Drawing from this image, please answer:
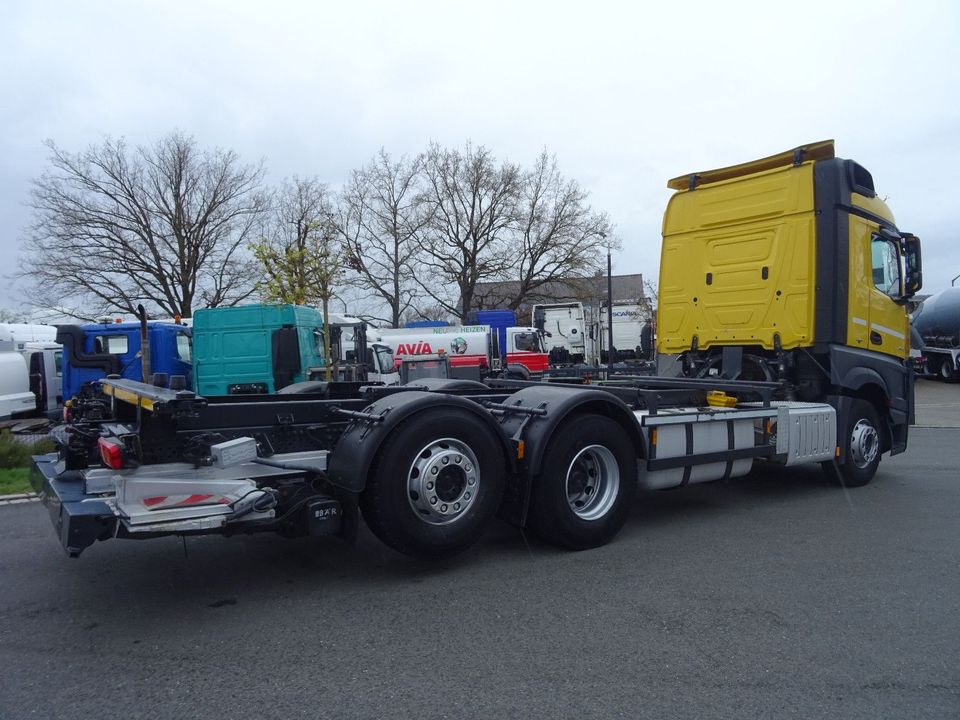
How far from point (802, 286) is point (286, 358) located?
36.5ft

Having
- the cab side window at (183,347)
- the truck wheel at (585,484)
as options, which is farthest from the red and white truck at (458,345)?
the truck wheel at (585,484)

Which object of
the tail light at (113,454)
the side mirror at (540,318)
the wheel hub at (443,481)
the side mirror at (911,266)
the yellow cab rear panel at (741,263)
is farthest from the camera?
→ the side mirror at (540,318)

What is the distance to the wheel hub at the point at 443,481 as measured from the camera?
510cm

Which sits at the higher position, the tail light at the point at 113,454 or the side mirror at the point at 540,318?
the side mirror at the point at 540,318

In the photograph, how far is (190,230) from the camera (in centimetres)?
3212

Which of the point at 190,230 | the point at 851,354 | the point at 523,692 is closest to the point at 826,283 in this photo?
the point at 851,354

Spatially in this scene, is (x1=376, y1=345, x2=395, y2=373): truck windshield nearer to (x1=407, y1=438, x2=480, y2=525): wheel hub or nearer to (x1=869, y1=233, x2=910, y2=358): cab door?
(x1=869, y1=233, x2=910, y2=358): cab door

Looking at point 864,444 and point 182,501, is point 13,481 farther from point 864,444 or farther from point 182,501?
point 864,444

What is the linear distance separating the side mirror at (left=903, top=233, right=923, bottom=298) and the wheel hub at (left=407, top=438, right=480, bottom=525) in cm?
617

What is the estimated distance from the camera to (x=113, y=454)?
465 centimetres

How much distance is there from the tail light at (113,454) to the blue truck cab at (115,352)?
12.1 m

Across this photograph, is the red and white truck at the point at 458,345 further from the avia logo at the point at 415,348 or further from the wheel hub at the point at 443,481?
the wheel hub at the point at 443,481

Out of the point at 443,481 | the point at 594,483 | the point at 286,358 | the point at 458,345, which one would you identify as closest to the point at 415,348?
the point at 458,345

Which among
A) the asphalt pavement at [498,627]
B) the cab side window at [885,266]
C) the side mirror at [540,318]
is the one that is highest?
the side mirror at [540,318]
